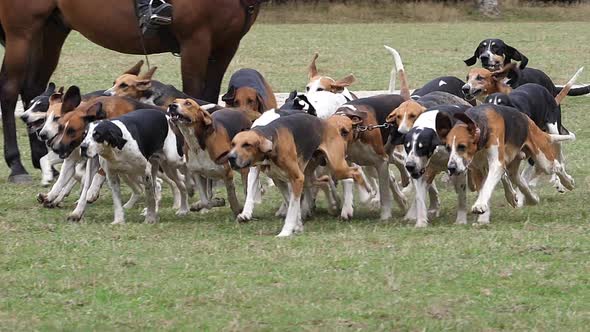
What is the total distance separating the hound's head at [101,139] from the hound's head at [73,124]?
1.43 ft

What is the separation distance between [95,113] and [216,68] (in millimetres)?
3091

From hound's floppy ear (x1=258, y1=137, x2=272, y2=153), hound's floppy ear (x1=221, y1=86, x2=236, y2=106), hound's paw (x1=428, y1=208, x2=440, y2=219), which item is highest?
hound's floppy ear (x1=258, y1=137, x2=272, y2=153)

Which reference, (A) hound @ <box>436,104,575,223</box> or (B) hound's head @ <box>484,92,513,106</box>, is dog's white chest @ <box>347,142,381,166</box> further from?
(B) hound's head @ <box>484,92,513,106</box>

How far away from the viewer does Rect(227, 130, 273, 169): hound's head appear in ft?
33.7

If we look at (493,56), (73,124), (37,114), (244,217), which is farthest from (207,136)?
(493,56)

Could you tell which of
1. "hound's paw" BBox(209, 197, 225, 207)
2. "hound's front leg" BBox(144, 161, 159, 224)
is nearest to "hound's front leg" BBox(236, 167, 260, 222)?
"hound's front leg" BBox(144, 161, 159, 224)

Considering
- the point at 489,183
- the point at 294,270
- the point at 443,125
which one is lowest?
the point at 489,183

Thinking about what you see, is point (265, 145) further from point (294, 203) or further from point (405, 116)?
point (405, 116)

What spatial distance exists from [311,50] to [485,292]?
25141mm

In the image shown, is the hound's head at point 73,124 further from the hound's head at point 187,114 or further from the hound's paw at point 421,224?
the hound's paw at point 421,224

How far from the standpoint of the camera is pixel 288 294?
8.26 m

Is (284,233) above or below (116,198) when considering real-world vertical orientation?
above

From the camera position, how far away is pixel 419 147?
1060cm

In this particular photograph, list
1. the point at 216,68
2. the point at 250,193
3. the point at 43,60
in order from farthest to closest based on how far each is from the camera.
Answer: the point at 43,60 → the point at 216,68 → the point at 250,193
